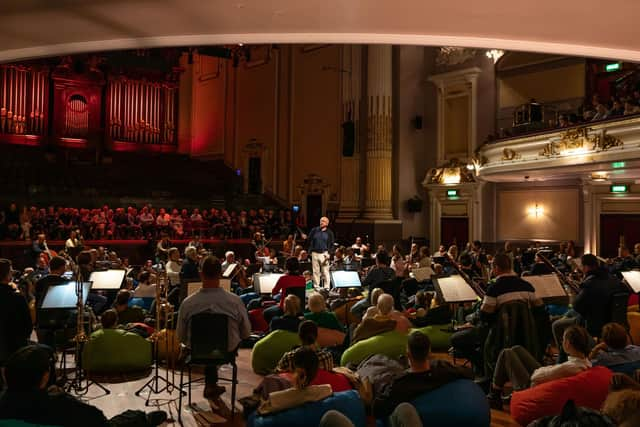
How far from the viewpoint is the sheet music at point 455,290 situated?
6375 millimetres

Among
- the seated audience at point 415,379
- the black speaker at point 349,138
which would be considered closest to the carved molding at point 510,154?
→ the black speaker at point 349,138

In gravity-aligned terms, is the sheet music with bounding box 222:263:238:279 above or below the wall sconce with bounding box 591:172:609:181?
below

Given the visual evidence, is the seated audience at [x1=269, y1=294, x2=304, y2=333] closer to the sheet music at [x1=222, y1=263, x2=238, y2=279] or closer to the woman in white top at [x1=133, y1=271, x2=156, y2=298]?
the woman in white top at [x1=133, y1=271, x2=156, y2=298]

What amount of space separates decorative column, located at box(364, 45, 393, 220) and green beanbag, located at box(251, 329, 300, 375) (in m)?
13.8

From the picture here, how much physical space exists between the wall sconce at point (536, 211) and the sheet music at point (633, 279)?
1061 centimetres

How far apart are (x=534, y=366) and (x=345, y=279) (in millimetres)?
4096

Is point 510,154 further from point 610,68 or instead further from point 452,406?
point 452,406

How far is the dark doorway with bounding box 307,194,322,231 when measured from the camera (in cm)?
2191

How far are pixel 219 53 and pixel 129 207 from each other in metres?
6.27

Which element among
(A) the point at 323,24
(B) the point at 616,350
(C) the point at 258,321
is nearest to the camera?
(A) the point at 323,24

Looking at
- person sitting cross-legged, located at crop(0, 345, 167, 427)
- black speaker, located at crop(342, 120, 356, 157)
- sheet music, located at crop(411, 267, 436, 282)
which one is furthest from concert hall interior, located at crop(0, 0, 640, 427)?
sheet music, located at crop(411, 267, 436, 282)

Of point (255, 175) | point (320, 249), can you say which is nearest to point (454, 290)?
point (320, 249)

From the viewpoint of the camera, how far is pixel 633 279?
25.4ft

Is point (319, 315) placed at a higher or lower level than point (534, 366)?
higher
